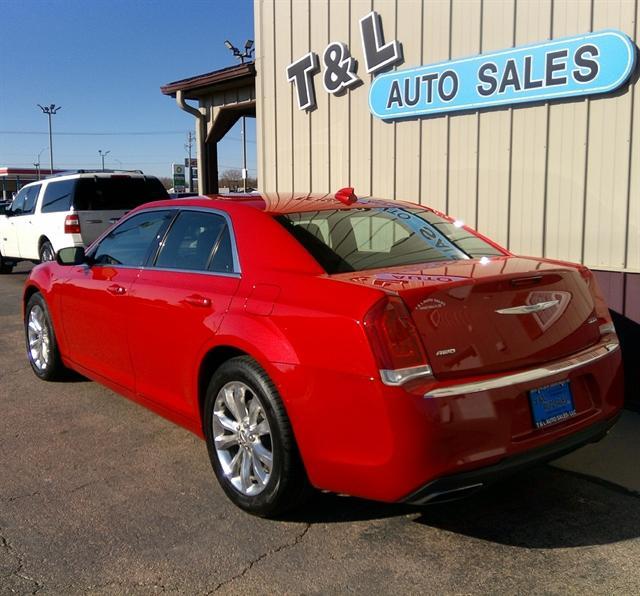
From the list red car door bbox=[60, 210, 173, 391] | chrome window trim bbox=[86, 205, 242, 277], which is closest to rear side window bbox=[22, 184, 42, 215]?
red car door bbox=[60, 210, 173, 391]

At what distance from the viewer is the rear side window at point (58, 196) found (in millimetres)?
11048

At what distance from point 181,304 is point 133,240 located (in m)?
1.09

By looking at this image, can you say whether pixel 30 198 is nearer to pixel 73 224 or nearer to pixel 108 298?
pixel 73 224

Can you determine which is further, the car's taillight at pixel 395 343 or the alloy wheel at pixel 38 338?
the alloy wheel at pixel 38 338

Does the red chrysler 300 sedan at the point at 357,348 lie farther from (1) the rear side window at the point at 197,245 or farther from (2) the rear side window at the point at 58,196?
(2) the rear side window at the point at 58,196

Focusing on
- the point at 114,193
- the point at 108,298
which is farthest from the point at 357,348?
the point at 114,193

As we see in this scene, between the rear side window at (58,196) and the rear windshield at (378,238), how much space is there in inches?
322

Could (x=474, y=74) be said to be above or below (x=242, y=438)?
above

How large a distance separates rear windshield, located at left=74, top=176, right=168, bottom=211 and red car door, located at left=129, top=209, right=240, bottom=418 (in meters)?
7.31

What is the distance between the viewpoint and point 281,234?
357 centimetres

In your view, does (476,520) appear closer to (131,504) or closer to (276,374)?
(276,374)

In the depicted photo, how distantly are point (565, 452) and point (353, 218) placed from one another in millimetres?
1739

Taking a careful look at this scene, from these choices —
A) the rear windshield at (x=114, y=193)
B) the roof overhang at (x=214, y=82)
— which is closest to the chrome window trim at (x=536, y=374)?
the roof overhang at (x=214, y=82)

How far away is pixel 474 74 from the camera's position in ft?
19.4
